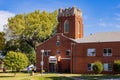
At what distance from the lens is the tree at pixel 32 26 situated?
264 ft

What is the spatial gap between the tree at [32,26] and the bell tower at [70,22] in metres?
4.48

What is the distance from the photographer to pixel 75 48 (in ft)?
221

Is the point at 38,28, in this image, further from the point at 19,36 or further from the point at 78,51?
the point at 78,51

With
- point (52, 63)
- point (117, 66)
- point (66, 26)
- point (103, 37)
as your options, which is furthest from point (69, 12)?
point (117, 66)

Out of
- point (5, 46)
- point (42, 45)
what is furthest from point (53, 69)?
point (5, 46)

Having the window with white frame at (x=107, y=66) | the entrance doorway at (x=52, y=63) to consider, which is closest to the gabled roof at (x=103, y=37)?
the window with white frame at (x=107, y=66)

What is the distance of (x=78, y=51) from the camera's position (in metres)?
66.8

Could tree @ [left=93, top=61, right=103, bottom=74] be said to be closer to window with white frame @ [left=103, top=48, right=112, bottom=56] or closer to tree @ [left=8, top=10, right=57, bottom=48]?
window with white frame @ [left=103, top=48, right=112, bottom=56]

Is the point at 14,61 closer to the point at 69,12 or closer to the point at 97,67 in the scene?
the point at 97,67

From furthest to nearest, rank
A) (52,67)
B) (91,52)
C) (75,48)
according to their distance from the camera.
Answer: (52,67)
(75,48)
(91,52)

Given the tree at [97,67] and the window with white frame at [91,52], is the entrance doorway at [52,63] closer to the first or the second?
the window with white frame at [91,52]

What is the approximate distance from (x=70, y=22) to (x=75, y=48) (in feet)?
38.2

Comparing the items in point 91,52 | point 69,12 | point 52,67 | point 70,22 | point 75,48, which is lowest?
point 52,67

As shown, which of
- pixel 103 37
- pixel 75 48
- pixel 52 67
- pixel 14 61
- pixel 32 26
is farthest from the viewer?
pixel 32 26
